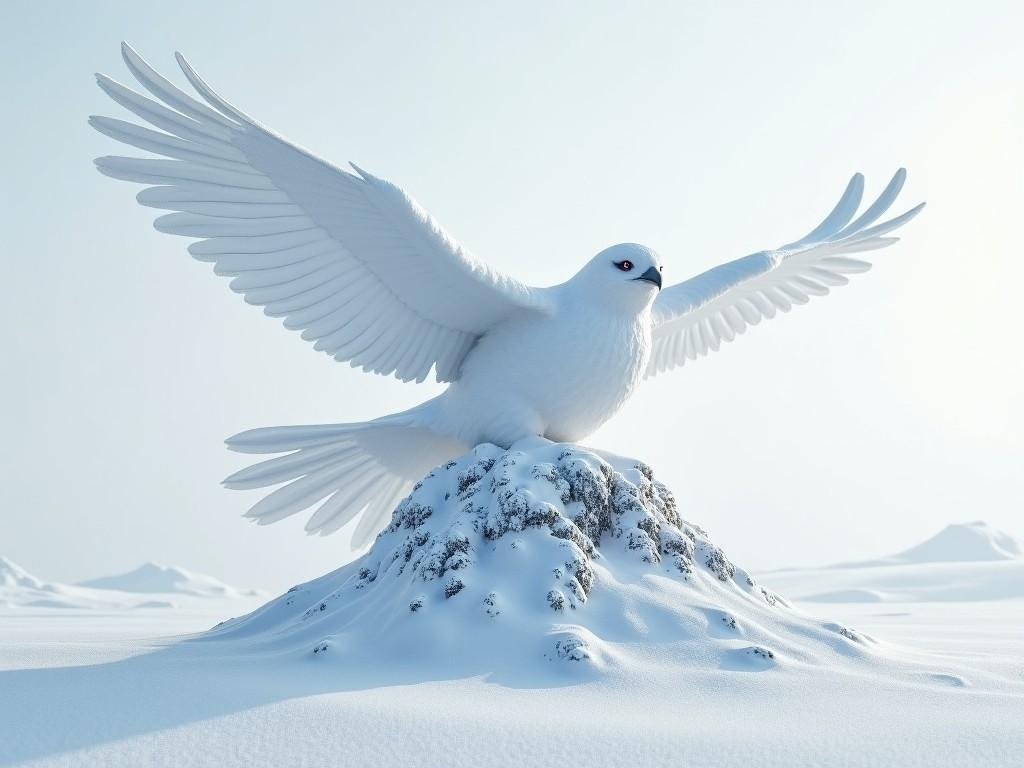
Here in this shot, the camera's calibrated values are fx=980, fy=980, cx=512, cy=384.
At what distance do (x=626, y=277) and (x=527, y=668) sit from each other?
3.29 metres

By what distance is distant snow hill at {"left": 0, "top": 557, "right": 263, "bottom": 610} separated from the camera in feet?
69.3

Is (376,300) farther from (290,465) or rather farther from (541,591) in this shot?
(541,591)

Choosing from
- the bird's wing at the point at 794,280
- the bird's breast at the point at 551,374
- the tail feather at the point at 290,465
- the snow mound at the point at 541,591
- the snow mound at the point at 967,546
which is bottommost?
the snow mound at the point at 541,591

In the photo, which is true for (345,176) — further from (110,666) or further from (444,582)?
(110,666)

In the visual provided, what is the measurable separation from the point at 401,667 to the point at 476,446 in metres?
2.33

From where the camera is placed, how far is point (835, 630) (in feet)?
21.7

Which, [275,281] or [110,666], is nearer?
[110,666]

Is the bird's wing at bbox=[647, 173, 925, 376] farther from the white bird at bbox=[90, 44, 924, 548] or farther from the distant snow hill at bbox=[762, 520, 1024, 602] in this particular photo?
the distant snow hill at bbox=[762, 520, 1024, 602]

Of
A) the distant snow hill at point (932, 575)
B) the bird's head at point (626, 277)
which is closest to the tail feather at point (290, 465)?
the bird's head at point (626, 277)

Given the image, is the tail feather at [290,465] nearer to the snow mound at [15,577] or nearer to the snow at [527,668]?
the snow at [527,668]

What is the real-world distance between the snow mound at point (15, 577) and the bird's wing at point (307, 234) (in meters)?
19.8

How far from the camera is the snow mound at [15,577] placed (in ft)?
77.6

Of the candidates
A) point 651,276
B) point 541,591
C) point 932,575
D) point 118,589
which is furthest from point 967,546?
point 118,589

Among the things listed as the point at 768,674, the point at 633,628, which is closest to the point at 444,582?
the point at 633,628
